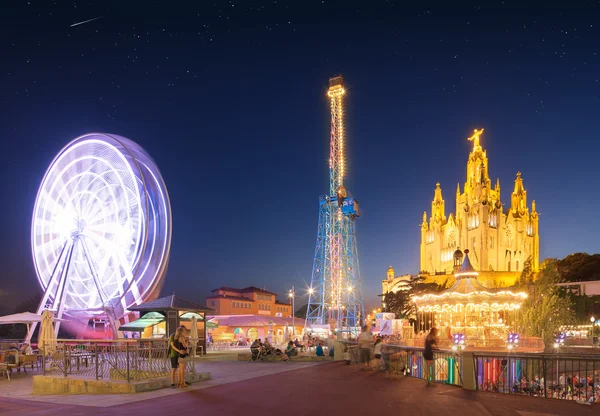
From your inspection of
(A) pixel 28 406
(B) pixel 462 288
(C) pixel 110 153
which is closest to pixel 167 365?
(A) pixel 28 406

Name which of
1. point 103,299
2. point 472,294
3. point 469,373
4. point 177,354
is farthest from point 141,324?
point 469,373

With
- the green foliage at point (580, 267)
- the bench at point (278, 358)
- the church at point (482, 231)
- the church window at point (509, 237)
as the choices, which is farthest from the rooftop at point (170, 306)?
the church window at point (509, 237)

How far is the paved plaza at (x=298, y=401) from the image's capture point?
1055cm

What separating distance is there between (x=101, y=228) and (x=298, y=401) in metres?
22.5

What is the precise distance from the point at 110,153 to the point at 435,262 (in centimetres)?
8910

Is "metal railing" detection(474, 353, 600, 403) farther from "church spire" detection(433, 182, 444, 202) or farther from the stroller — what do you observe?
"church spire" detection(433, 182, 444, 202)

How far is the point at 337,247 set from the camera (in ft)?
209

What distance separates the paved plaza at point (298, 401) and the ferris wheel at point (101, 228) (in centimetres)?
1449

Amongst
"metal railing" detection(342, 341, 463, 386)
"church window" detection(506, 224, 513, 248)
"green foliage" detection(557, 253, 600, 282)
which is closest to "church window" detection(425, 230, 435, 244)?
"church window" detection(506, 224, 513, 248)

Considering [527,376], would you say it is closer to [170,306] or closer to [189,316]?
[170,306]

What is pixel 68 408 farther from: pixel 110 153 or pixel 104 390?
pixel 110 153

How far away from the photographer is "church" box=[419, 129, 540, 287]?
9956cm

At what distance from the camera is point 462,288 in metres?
30.8

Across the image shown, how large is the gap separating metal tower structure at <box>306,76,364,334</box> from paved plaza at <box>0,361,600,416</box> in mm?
45516
